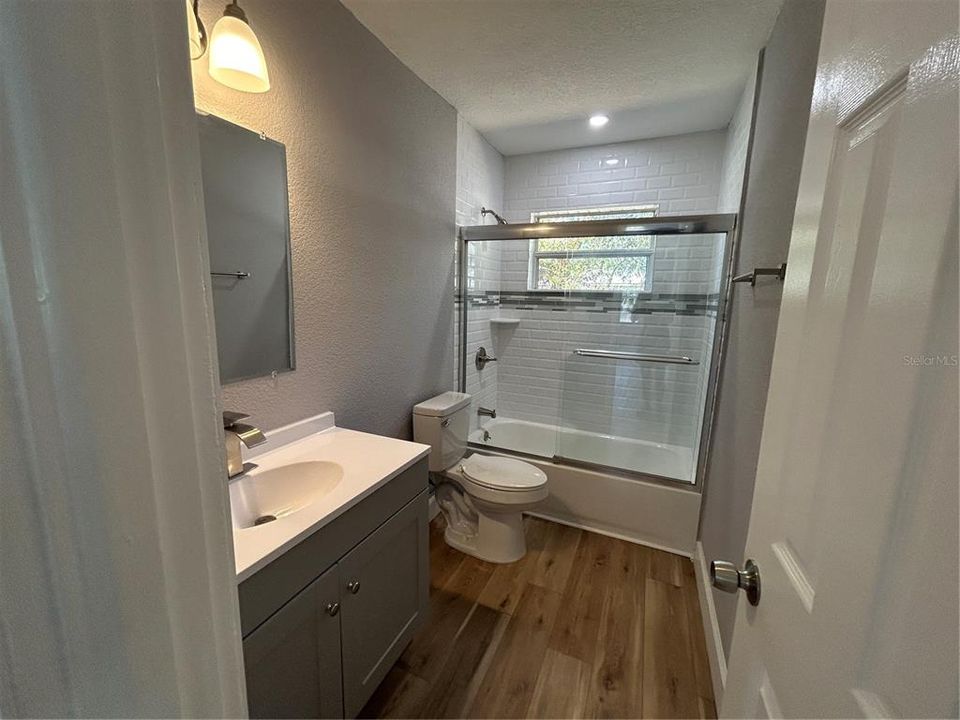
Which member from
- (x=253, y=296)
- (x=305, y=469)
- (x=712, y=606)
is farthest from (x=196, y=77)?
(x=712, y=606)

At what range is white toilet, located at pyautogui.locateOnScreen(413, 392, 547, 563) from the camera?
1.91m

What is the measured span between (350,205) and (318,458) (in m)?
1.00

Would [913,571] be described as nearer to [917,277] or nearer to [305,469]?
[917,277]

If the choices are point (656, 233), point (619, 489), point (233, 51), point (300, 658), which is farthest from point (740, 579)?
point (656, 233)

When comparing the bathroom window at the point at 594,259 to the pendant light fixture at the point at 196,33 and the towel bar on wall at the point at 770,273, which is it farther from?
the pendant light fixture at the point at 196,33

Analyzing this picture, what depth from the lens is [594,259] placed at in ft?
8.44

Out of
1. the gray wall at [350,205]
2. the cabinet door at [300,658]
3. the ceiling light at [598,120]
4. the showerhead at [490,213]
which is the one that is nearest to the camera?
the cabinet door at [300,658]

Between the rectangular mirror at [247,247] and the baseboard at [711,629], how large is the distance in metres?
1.71

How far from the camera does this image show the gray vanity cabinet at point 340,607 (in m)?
Answer: 0.84

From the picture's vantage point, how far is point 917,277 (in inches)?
13.1

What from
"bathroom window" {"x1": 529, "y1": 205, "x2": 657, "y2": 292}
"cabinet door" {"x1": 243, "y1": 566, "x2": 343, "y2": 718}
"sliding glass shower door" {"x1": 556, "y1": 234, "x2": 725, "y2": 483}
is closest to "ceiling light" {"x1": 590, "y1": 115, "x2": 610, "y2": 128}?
"bathroom window" {"x1": 529, "y1": 205, "x2": 657, "y2": 292}

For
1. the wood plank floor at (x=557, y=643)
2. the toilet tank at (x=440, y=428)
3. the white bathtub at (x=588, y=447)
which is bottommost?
the wood plank floor at (x=557, y=643)

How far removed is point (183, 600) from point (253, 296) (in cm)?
113

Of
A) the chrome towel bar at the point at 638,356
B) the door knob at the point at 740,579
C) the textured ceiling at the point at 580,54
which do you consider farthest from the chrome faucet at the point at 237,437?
the chrome towel bar at the point at 638,356
